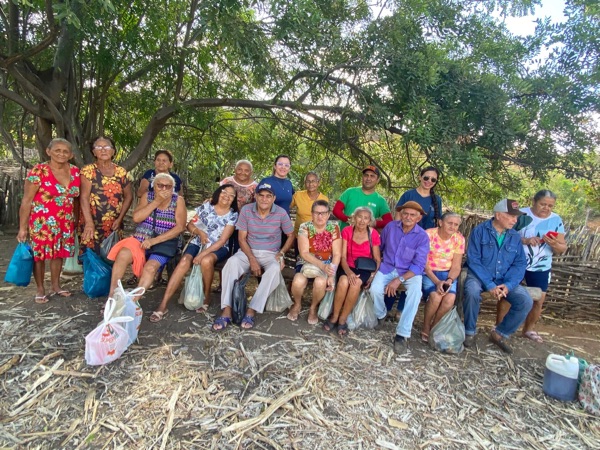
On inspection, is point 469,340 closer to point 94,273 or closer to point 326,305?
point 326,305

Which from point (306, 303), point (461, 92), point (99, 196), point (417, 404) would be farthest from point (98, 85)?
point (417, 404)

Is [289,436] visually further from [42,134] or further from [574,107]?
[42,134]

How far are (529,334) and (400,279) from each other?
181 cm

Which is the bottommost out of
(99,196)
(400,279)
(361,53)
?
(400,279)

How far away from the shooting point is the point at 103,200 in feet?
13.5

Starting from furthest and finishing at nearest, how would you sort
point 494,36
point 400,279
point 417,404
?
point 494,36 < point 400,279 < point 417,404

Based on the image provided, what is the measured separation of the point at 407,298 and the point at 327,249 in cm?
99

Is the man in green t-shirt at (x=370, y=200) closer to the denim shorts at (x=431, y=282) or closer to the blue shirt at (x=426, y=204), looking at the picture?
the blue shirt at (x=426, y=204)

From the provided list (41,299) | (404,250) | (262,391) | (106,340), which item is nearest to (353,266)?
(404,250)

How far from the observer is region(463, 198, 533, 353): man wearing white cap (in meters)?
3.82

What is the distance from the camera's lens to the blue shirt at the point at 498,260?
3.90m

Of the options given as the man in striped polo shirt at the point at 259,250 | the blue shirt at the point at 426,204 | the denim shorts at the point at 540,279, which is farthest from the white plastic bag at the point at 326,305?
the denim shorts at the point at 540,279

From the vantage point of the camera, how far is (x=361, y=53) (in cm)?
427

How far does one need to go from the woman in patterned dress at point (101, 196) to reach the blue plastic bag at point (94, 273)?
0.20 m
